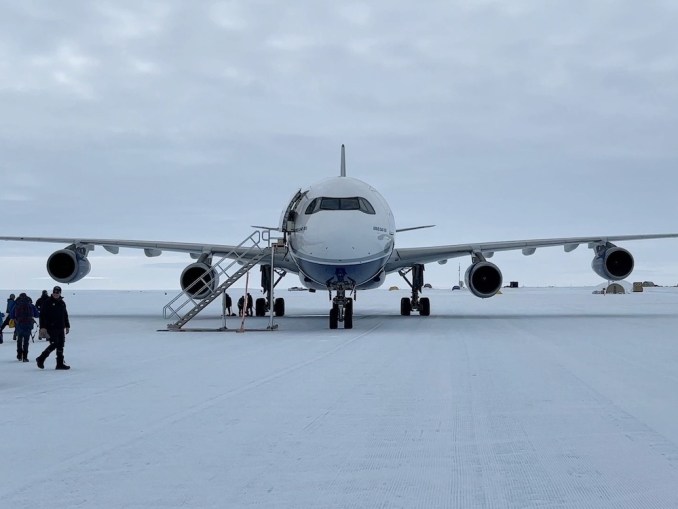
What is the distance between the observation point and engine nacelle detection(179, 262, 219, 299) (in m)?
22.6

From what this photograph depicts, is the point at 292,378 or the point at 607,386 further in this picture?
the point at 292,378

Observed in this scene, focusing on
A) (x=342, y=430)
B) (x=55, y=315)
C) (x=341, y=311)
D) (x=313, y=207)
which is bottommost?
(x=342, y=430)

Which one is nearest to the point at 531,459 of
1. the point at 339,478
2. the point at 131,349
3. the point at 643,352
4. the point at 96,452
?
the point at 339,478

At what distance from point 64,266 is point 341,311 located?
10041 mm

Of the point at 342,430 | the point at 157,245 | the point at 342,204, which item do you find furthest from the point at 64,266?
the point at 342,430

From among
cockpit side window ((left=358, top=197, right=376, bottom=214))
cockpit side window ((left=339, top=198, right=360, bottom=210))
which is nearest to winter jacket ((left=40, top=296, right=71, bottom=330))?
cockpit side window ((left=339, top=198, right=360, bottom=210))

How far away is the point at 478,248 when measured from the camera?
85.5 ft

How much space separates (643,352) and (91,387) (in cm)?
937

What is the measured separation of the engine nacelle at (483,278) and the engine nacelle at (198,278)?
7856 millimetres

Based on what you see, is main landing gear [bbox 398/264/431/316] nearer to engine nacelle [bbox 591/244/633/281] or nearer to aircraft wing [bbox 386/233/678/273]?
aircraft wing [bbox 386/233/678/273]

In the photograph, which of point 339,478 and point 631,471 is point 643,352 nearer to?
point 631,471

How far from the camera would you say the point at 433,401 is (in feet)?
27.2

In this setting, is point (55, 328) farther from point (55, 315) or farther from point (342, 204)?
point (342, 204)

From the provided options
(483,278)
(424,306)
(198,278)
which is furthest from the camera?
(424,306)
